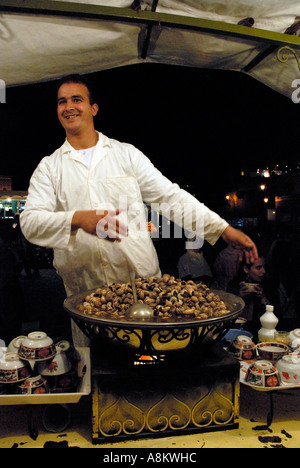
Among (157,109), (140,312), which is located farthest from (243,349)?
(157,109)

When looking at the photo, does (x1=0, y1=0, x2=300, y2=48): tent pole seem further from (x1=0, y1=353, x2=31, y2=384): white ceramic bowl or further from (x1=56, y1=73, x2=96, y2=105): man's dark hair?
(x1=0, y1=353, x2=31, y2=384): white ceramic bowl

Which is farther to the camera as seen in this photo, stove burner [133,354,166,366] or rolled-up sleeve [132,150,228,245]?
rolled-up sleeve [132,150,228,245]

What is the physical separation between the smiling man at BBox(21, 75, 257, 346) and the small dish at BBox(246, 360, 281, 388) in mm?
665

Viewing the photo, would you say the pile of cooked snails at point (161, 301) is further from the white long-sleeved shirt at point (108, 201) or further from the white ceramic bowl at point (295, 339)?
the white ceramic bowl at point (295, 339)

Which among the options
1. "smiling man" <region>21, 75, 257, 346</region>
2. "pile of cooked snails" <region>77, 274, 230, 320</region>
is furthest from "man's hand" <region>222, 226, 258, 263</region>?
"pile of cooked snails" <region>77, 274, 230, 320</region>

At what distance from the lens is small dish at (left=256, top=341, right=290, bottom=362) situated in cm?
179

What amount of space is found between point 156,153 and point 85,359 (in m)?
5.31

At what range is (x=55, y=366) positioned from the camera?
5.06 ft

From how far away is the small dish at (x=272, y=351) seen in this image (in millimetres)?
1789

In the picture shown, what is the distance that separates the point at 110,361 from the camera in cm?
152
